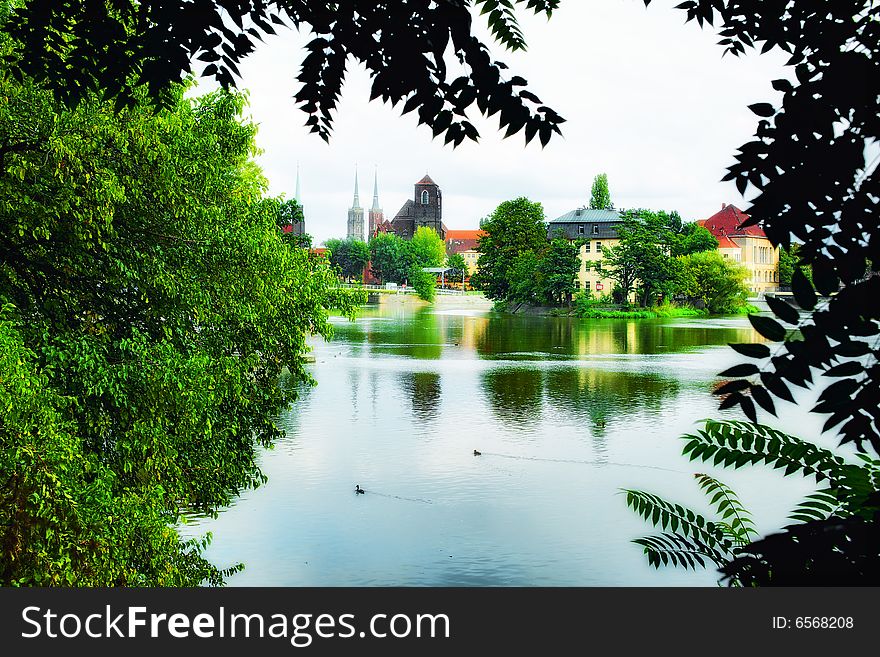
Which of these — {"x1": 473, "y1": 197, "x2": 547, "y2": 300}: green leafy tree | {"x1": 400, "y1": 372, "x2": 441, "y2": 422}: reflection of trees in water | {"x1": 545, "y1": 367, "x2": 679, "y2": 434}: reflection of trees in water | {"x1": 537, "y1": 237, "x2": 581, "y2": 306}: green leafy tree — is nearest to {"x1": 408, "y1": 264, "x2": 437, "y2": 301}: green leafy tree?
{"x1": 473, "y1": 197, "x2": 547, "y2": 300}: green leafy tree

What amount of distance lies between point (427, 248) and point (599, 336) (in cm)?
10389

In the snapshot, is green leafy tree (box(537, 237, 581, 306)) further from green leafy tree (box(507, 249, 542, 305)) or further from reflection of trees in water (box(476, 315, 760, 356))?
reflection of trees in water (box(476, 315, 760, 356))

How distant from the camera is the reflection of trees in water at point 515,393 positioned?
105 feet

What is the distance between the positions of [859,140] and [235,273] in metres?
13.4

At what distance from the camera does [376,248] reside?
154125 mm

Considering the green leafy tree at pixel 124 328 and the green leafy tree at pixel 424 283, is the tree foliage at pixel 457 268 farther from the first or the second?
the green leafy tree at pixel 124 328

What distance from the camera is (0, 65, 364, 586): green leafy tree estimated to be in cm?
1032

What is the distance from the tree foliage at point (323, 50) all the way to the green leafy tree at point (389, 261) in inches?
5775

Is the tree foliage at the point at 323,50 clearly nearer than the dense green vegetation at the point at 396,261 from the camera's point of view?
Yes

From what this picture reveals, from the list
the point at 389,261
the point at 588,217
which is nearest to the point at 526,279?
the point at 588,217

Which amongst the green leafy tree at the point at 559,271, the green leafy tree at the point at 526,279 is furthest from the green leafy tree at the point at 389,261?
the green leafy tree at the point at 559,271

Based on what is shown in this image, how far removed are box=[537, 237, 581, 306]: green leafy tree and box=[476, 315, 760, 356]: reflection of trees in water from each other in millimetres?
6751
